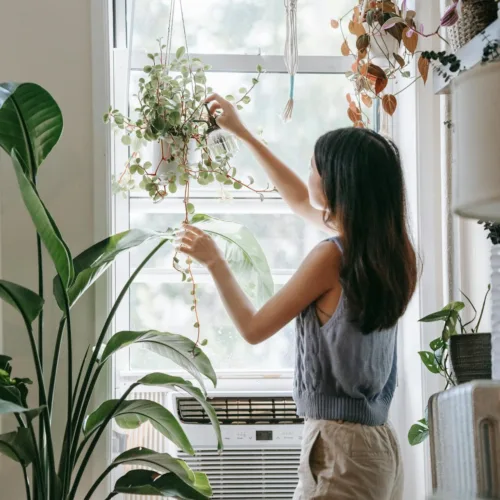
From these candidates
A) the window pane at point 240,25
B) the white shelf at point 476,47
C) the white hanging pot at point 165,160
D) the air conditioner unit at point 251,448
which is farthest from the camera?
the window pane at point 240,25

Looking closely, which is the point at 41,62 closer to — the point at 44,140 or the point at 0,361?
the point at 44,140

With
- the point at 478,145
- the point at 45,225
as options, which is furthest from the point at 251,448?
the point at 478,145

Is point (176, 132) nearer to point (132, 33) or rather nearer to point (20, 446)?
point (132, 33)

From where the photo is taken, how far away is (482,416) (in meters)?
0.96

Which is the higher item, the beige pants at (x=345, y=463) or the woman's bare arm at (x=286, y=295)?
the woman's bare arm at (x=286, y=295)

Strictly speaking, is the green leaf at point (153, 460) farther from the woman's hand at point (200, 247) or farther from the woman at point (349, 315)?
the woman's hand at point (200, 247)

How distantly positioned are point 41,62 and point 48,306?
0.68 metres

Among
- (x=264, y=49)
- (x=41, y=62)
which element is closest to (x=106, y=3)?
(x=41, y=62)

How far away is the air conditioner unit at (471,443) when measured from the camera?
95cm

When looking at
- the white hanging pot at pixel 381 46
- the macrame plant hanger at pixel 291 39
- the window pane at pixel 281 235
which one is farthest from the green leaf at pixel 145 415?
the white hanging pot at pixel 381 46

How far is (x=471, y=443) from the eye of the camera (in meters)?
0.97

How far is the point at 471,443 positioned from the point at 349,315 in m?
0.83

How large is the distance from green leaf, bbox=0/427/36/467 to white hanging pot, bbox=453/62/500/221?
1170 mm

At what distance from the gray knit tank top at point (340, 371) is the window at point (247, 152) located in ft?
2.31
